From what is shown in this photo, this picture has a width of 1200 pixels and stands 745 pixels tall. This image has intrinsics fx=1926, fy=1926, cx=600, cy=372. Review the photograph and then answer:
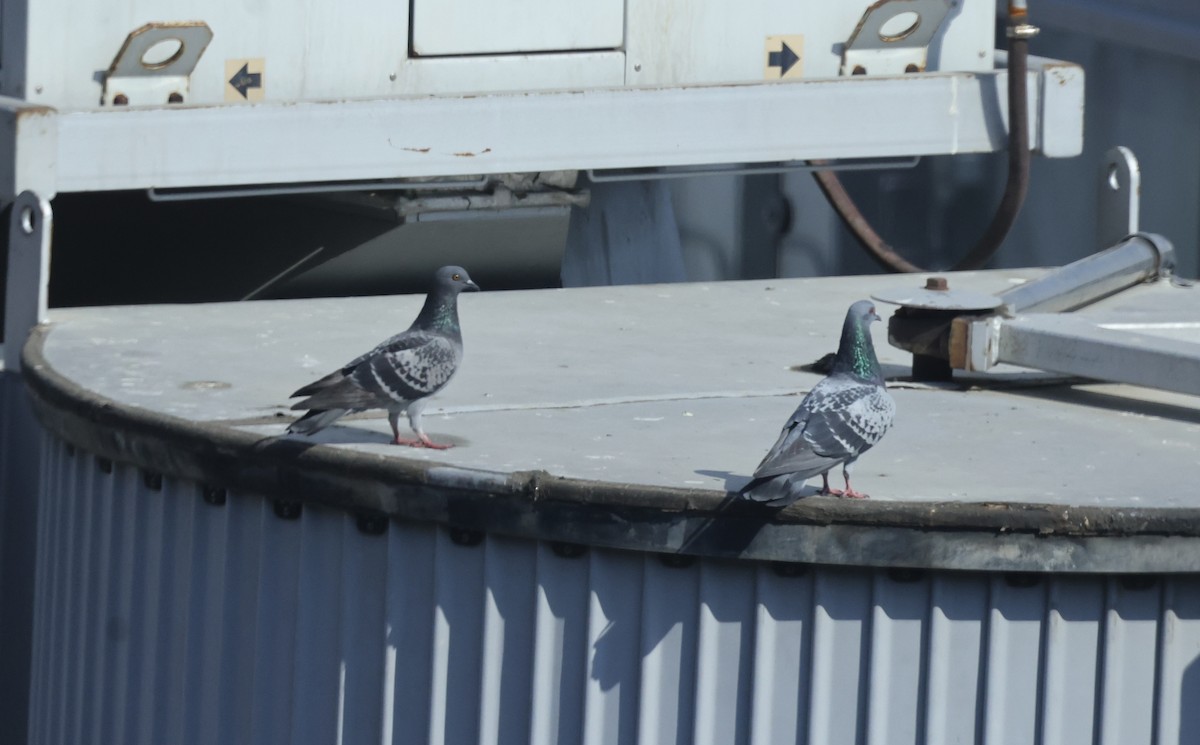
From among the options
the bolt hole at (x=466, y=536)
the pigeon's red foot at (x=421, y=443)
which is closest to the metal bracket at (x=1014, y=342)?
the pigeon's red foot at (x=421, y=443)

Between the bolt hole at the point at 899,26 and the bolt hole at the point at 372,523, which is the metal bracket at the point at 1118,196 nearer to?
the bolt hole at the point at 899,26

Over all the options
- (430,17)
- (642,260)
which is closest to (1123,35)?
(642,260)

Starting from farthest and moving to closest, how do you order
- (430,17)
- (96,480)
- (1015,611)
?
(430,17) → (96,480) → (1015,611)

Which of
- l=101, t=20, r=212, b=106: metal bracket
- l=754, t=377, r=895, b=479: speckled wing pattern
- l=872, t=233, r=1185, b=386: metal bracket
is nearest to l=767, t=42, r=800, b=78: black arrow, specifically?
l=872, t=233, r=1185, b=386: metal bracket

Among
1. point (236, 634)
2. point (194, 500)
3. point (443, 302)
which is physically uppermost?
point (443, 302)

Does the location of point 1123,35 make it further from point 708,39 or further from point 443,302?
point 443,302

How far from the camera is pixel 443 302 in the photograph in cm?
380

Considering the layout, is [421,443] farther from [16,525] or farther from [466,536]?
[16,525]

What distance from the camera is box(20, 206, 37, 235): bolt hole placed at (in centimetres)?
484

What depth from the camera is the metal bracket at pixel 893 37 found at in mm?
6133

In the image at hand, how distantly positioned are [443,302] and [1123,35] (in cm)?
525

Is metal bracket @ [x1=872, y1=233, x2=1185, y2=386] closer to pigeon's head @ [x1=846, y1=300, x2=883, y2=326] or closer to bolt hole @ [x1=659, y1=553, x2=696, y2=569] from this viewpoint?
pigeon's head @ [x1=846, y1=300, x2=883, y2=326]

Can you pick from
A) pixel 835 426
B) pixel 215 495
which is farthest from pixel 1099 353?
pixel 215 495

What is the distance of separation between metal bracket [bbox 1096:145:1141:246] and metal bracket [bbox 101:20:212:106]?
9.59ft
